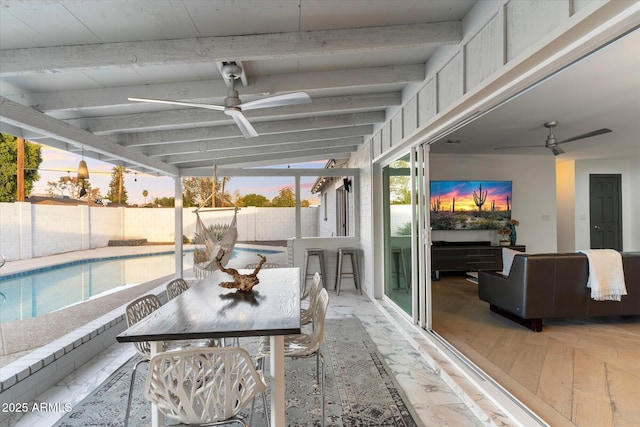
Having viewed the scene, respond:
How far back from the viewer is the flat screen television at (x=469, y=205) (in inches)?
283

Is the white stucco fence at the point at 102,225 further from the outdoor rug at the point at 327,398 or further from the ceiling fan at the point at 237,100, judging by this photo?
the ceiling fan at the point at 237,100

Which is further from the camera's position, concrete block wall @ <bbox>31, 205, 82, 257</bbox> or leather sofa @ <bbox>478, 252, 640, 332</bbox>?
concrete block wall @ <bbox>31, 205, 82, 257</bbox>

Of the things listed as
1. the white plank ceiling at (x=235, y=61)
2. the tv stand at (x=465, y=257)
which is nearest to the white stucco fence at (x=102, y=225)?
the white plank ceiling at (x=235, y=61)

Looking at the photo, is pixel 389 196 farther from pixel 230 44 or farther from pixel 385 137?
pixel 230 44

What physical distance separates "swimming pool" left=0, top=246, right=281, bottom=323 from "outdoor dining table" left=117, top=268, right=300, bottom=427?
4.29 m

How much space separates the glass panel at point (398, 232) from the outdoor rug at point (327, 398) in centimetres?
121

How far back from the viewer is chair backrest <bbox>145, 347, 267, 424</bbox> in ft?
4.98

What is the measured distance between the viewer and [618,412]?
2203 millimetres

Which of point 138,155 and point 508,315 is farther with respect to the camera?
point 138,155

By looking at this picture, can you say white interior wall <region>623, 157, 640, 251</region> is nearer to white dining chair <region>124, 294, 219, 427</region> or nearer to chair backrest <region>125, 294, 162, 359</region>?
white dining chair <region>124, 294, 219, 427</region>

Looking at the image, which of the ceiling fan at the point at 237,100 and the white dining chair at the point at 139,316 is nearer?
the white dining chair at the point at 139,316

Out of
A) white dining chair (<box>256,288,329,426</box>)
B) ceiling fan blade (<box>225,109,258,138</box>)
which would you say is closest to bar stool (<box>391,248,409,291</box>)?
white dining chair (<box>256,288,329,426</box>)

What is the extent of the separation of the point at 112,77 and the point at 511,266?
444 centimetres

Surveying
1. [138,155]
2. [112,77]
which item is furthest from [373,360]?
[138,155]
